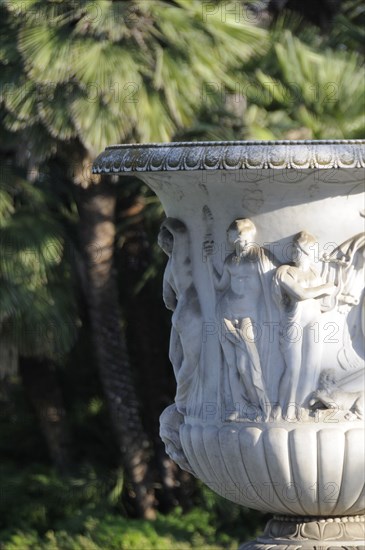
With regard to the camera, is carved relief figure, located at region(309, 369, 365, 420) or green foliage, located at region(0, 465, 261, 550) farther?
green foliage, located at region(0, 465, 261, 550)

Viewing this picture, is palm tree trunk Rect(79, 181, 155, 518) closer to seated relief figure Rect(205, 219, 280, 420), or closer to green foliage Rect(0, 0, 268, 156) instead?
green foliage Rect(0, 0, 268, 156)

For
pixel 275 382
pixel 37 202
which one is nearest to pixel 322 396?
pixel 275 382

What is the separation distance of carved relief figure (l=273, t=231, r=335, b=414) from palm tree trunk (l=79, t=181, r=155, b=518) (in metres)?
5.75

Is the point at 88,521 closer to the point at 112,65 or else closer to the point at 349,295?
the point at 112,65

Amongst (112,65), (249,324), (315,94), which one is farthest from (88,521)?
(249,324)

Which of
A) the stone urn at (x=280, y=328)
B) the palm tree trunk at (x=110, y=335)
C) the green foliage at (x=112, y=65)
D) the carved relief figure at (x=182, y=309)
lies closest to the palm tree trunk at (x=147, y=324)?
the palm tree trunk at (x=110, y=335)

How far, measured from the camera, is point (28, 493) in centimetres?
1132

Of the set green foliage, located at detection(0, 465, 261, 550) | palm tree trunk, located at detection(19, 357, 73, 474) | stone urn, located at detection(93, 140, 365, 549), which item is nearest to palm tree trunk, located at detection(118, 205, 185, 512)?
green foliage, located at detection(0, 465, 261, 550)

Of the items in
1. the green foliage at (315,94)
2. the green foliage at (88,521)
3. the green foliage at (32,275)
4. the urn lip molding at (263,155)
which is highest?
the green foliage at (315,94)

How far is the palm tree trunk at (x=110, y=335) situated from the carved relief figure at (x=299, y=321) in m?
5.75

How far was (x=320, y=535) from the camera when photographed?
466 centimetres

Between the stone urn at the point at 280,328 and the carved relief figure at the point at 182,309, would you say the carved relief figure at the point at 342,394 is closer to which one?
the stone urn at the point at 280,328

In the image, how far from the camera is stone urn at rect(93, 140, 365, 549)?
174 inches

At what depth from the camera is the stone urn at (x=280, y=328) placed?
4.43 meters
